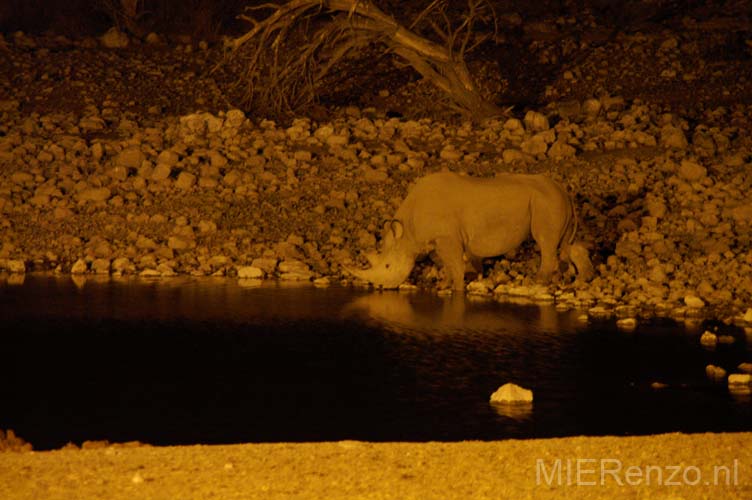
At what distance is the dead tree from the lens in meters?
20.8

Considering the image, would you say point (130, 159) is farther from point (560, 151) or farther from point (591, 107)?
point (591, 107)

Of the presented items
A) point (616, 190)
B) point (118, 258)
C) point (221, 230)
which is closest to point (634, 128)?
point (616, 190)

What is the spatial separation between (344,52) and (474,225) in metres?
7.17

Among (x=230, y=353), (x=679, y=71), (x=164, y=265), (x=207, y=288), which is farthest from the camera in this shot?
(x=679, y=71)

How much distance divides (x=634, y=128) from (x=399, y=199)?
4.25m

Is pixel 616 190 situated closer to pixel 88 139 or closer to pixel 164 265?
pixel 164 265

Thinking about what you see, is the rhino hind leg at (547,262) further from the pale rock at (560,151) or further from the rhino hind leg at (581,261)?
the pale rock at (560,151)

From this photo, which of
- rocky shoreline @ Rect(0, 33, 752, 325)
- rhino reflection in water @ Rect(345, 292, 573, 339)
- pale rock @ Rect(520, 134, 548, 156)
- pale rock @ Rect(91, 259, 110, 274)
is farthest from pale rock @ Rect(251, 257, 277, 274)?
pale rock @ Rect(520, 134, 548, 156)

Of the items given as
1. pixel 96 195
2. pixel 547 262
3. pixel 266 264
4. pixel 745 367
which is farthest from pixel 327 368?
pixel 96 195

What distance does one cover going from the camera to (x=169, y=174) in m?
18.5

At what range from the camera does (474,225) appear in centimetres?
1492

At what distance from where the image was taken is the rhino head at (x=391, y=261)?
49.5 feet

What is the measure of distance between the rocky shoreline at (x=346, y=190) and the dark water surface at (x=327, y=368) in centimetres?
138

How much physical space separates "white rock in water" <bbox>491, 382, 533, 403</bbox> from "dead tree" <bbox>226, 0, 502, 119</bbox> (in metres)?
11.3
